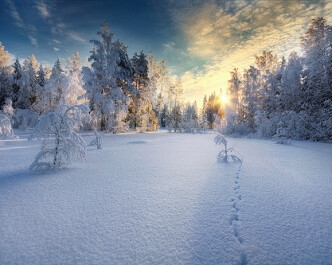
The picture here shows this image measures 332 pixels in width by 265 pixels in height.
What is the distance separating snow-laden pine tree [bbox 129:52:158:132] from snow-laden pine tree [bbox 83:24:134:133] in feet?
11.5

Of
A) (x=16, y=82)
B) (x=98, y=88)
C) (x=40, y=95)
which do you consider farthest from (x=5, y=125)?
(x=16, y=82)

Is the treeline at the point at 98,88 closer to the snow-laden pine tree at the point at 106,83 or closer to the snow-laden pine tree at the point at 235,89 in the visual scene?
the snow-laden pine tree at the point at 106,83

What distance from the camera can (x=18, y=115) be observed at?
20.6m

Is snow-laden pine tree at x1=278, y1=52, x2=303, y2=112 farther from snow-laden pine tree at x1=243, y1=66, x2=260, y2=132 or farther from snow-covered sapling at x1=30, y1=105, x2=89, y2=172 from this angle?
snow-covered sapling at x1=30, y1=105, x2=89, y2=172

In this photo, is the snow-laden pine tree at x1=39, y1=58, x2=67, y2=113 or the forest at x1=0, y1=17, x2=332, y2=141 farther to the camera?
the snow-laden pine tree at x1=39, y1=58, x2=67, y2=113

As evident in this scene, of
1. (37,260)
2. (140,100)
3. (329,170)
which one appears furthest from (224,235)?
(140,100)

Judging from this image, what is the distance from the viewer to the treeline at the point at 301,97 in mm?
12031

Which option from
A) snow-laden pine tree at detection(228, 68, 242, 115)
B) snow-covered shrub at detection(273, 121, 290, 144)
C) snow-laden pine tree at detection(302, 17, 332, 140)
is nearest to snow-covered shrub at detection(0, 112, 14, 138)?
snow-covered shrub at detection(273, 121, 290, 144)

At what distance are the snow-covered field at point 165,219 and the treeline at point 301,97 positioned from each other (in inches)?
420

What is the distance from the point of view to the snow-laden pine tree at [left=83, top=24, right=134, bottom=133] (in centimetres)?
→ 1636

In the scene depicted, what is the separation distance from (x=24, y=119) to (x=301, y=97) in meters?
30.3

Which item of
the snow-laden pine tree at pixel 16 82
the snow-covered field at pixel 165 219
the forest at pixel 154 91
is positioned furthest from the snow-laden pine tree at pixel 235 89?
the snow-laden pine tree at pixel 16 82

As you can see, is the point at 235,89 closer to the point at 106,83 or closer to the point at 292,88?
the point at 292,88

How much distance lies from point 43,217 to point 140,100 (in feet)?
65.1
